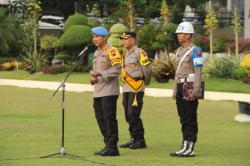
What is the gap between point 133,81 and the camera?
11.7 meters

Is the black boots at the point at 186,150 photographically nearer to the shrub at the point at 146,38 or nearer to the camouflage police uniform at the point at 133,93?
the camouflage police uniform at the point at 133,93

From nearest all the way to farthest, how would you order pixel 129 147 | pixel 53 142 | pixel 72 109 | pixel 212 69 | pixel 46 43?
pixel 129 147 → pixel 53 142 → pixel 72 109 → pixel 212 69 → pixel 46 43

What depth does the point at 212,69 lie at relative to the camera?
2581 centimetres

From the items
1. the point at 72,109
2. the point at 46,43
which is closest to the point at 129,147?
the point at 72,109

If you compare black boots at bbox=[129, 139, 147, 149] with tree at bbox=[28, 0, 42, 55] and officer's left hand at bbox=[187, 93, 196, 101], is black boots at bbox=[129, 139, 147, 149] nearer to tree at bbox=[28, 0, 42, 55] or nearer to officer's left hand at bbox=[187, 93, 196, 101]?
officer's left hand at bbox=[187, 93, 196, 101]

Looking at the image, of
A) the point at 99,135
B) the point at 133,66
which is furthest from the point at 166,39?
the point at 133,66

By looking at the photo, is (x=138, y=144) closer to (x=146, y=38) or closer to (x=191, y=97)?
(x=191, y=97)

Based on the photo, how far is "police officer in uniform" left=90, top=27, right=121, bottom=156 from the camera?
10898mm

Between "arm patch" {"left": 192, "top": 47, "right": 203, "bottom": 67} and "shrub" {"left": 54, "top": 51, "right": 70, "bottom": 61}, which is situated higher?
"arm patch" {"left": 192, "top": 47, "right": 203, "bottom": 67}

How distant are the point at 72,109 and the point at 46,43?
45.6 ft

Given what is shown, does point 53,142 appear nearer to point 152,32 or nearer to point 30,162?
point 30,162

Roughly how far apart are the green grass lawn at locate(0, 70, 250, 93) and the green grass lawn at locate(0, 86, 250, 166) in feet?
7.79

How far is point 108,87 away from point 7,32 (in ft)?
81.3

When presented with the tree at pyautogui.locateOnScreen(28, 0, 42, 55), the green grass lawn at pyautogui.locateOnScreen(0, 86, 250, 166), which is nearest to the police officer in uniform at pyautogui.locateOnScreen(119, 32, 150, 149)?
the green grass lawn at pyautogui.locateOnScreen(0, 86, 250, 166)
